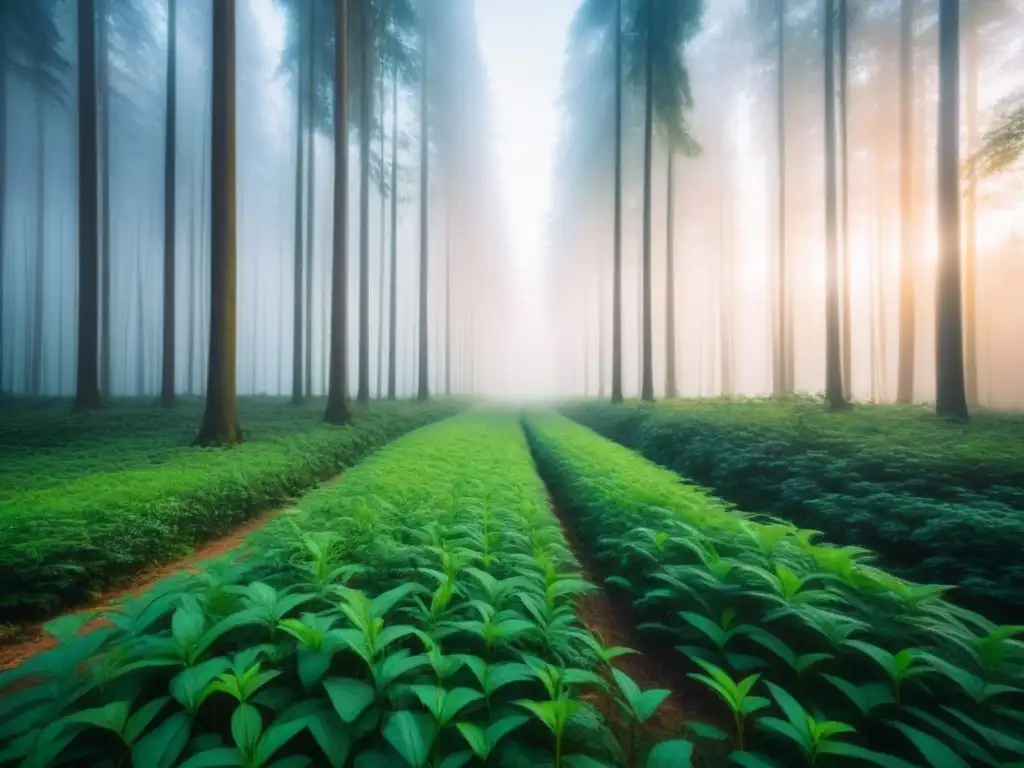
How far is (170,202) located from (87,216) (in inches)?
130

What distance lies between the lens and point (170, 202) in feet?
49.6

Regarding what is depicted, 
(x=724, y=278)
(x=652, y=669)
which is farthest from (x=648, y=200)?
(x=652, y=669)

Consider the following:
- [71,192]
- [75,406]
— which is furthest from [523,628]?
[71,192]

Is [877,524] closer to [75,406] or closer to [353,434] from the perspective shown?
[353,434]

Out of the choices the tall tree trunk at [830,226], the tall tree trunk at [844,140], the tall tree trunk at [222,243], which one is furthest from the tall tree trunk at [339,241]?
the tall tree trunk at [844,140]

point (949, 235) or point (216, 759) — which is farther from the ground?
point (949, 235)

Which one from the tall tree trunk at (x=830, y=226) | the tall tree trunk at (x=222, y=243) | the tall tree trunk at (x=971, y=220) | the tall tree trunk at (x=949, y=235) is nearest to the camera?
the tall tree trunk at (x=949, y=235)

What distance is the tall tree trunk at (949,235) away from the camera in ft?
27.7

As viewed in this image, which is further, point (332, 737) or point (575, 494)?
point (575, 494)

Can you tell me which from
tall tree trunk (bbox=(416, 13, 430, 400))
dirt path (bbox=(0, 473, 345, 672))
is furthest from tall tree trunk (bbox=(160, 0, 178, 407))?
dirt path (bbox=(0, 473, 345, 672))

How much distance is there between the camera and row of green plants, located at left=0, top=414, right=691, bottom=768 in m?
1.42

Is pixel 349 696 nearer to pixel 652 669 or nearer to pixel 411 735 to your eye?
pixel 411 735

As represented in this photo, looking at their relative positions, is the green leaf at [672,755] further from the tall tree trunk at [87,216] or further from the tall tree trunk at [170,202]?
the tall tree trunk at [170,202]

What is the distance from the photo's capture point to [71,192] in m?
32.7
